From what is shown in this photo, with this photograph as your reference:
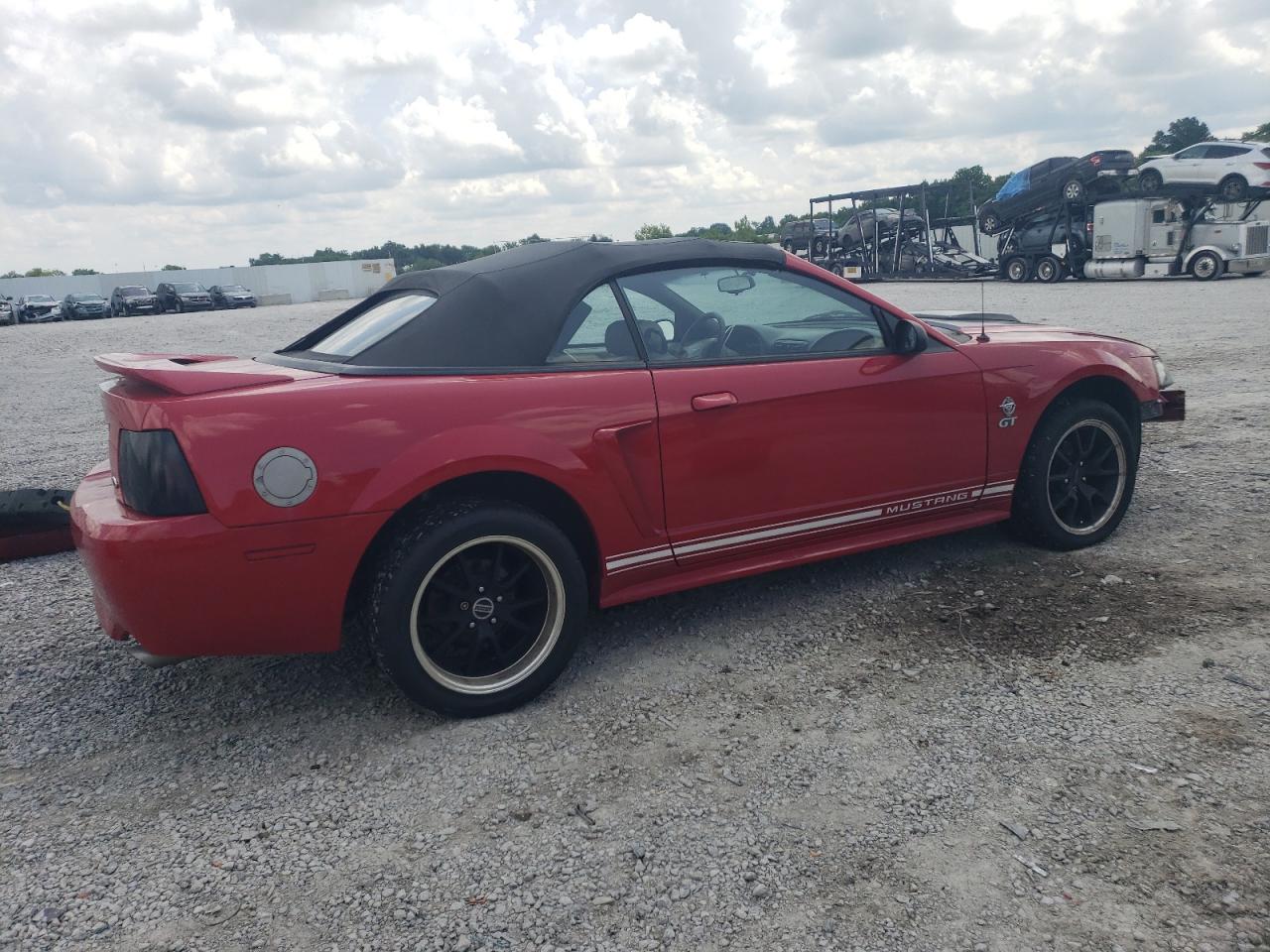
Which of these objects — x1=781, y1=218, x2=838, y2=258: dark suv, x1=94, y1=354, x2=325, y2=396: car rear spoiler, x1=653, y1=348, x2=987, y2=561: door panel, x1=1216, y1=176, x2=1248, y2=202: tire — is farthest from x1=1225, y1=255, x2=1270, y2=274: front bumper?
x1=94, y1=354, x2=325, y2=396: car rear spoiler

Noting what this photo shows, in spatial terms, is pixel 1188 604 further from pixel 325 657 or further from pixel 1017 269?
pixel 1017 269

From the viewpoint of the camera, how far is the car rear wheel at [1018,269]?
27.3m

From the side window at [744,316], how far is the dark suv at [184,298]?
42.3m

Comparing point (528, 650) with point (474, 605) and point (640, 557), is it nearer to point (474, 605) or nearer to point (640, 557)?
point (474, 605)

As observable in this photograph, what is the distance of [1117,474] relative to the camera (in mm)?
4535

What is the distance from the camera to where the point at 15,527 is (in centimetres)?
499

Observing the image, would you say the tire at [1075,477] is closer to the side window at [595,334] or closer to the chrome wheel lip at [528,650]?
the side window at [595,334]

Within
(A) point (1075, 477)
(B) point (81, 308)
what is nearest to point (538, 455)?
(A) point (1075, 477)

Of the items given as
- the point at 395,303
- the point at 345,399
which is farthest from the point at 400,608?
the point at 395,303

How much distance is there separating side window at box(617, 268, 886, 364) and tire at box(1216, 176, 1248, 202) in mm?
24282

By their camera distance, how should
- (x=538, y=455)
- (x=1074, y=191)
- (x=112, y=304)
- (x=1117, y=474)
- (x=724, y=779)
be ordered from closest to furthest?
1. (x=724, y=779)
2. (x=538, y=455)
3. (x=1117, y=474)
4. (x=1074, y=191)
5. (x=112, y=304)

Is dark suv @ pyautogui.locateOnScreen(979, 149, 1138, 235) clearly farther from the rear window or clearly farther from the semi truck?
the rear window

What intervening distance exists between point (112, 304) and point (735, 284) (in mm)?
43732

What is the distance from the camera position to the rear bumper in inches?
108
